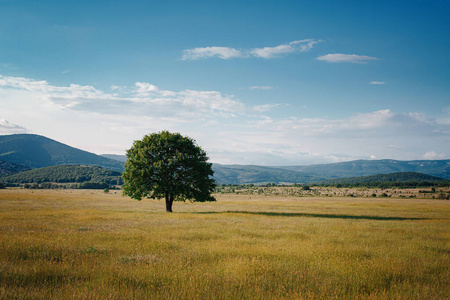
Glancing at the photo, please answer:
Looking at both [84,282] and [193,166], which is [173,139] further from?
[84,282]

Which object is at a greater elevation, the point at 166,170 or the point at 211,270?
the point at 166,170

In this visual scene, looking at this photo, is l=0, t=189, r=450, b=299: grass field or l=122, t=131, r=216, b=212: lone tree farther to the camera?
l=122, t=131, r=216, b=212: lone tree

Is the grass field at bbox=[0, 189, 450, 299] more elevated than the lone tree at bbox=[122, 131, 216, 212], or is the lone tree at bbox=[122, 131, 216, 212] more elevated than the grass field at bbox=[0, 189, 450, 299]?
the lone tree at bbox=[122, 131, 216, 212]

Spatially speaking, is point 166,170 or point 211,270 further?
point 166,170

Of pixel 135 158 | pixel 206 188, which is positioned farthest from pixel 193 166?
pixel 135 158

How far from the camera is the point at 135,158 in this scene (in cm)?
3869

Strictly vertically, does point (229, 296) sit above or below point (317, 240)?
above

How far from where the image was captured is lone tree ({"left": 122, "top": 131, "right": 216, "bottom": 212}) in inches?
1487

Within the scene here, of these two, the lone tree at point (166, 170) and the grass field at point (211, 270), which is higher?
the lone tree at point (166, 170)

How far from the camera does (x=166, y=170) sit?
126 ft

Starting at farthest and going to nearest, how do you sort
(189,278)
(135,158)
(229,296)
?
1. (135,158)
2. (189,278)
3. (229,296)

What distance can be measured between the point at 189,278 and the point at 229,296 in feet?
6.26

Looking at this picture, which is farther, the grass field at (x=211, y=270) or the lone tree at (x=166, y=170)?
the lone tree at (x=166, y=170)

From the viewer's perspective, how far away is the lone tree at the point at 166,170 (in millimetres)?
37781
